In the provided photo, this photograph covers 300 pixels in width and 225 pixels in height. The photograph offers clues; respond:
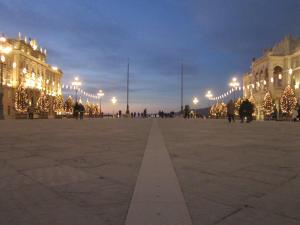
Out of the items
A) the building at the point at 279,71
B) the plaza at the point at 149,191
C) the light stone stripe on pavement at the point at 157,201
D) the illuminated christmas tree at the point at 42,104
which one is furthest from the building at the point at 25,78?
the light stone stripe on pavement at the point at 157,201

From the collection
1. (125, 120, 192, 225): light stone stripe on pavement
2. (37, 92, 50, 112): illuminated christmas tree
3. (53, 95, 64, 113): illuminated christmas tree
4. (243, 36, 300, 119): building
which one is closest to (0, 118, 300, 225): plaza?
(125, 120, 192, 225): light stone stripe on pavement

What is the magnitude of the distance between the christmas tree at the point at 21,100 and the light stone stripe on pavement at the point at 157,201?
53.8 meters

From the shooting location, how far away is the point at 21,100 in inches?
2142

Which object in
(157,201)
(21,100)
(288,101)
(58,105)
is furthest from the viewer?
(58,105)

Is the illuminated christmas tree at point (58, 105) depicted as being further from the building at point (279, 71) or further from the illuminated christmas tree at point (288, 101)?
the illuminated christmas tree at point (288, 101)

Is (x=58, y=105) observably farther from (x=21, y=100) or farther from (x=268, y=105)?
(x=268, y=105)

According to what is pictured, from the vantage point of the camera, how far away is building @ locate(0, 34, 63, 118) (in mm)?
60094

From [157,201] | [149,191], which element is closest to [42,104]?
[149,191]

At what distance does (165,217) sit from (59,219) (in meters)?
0.85

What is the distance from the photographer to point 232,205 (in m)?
3.08

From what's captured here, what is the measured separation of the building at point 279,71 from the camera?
6339 centimetres

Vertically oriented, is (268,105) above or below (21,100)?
below

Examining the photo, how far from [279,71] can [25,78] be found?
53.4m

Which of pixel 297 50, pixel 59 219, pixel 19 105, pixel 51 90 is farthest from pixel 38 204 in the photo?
pixel 51 90
